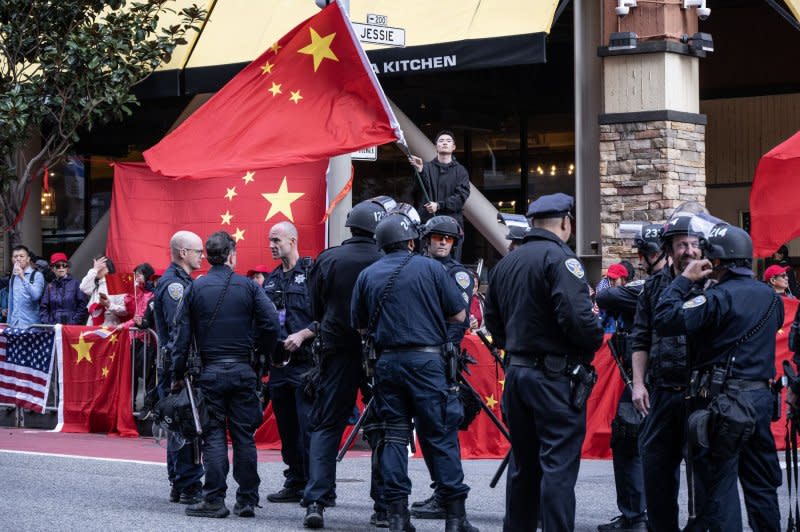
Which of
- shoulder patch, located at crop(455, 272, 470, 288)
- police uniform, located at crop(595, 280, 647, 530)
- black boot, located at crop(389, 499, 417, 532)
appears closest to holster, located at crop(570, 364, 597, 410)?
police uniform, located at crop(595, 280, 647, 530)

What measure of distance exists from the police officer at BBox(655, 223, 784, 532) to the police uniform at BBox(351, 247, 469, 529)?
1711mm

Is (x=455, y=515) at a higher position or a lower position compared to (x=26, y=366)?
lower

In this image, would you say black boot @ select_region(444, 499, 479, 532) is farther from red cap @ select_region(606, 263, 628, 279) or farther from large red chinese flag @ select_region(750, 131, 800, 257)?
red cap @ select_region(606, 263, 628, 279)

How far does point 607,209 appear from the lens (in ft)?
54.5

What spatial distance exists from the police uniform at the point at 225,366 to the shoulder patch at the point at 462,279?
1344 mm

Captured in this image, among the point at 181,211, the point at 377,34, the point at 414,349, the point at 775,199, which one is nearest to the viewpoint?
the point at 414,349

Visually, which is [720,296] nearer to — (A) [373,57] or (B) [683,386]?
(B) [683,386]

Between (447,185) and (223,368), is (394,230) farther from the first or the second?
(447,185)

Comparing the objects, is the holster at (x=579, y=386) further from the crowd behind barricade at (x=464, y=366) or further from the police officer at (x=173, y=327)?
the police officer at (x=173, y=327)

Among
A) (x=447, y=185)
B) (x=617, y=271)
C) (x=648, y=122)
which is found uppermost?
(x=648, y=122)

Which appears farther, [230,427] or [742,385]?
[230,427]

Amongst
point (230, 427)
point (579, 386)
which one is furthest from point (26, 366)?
point (579, 386)

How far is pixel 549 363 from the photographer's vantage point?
740 centimetres

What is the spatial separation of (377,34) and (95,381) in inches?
229
